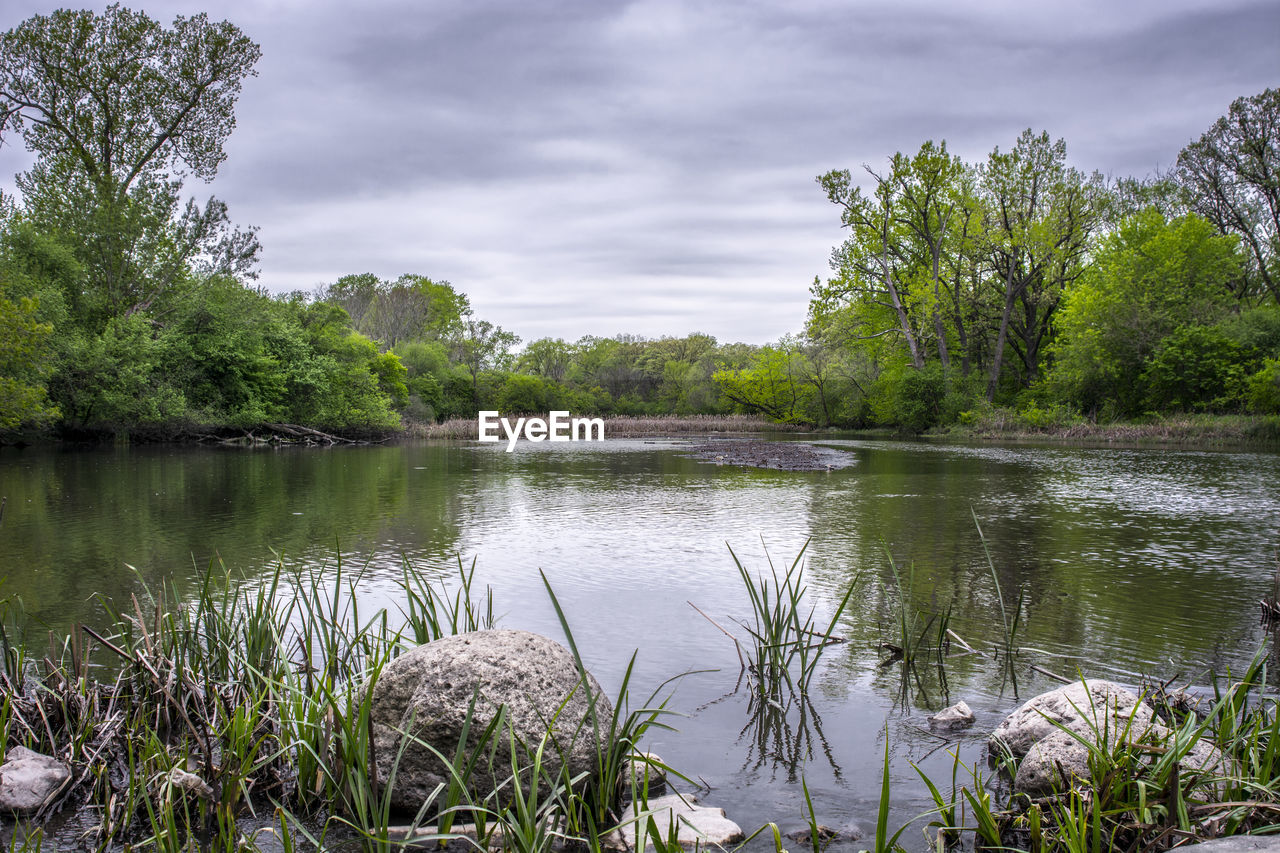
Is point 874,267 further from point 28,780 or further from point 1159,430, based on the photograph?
point 28,780

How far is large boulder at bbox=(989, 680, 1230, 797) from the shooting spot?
3148mm

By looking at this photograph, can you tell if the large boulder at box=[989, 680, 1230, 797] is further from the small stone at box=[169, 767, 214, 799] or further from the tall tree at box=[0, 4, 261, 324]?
the tall tree at box=[0, 4, 261, 324]

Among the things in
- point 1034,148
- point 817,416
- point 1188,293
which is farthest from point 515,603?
point 817,416

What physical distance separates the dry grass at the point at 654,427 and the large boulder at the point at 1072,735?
45545 mm

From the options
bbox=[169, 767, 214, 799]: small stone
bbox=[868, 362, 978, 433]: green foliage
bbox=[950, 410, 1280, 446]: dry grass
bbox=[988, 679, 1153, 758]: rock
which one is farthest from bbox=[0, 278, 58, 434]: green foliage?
bbox=[868, 362, 978, 433]: green foliage

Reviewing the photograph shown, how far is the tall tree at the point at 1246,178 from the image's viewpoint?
39938 millimetres

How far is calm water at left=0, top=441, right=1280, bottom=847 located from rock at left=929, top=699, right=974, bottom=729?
9 cm

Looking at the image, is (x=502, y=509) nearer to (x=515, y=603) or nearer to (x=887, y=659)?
(x=515, y=603)

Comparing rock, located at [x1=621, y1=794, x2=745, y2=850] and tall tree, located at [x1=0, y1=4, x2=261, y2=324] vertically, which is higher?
tall tree, located at [x1=0, y1=4, x2=261, y2=324]

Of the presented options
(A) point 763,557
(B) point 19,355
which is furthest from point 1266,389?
(B) point 19,355

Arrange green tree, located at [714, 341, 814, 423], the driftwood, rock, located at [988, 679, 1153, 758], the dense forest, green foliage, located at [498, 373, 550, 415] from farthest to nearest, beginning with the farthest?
green foliage, located at [498, 373, 550, 415] < green tree, located at [714, 341, 814, 423] < the driftwood < the dense forest < rock, located at [988, 679, 1153, 758]

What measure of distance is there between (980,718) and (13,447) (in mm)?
33944

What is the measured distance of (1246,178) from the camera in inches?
1626

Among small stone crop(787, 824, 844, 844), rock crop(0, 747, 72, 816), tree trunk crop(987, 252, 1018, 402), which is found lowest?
small stone crop(787, 824, 844, 844)
